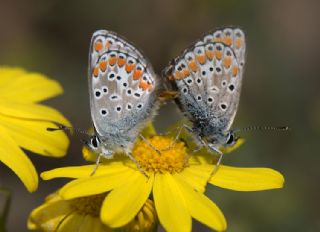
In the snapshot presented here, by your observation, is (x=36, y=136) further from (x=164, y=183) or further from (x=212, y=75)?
(x=212, y=75)

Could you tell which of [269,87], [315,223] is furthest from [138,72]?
[269,87]

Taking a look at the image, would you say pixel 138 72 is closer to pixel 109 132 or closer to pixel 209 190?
pixel 109 132

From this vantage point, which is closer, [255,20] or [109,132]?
[109,132]

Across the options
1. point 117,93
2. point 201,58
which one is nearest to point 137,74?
point 117,93

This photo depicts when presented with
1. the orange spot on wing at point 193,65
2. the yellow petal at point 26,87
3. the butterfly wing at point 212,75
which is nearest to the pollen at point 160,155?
the butterfly wing at point 212,75

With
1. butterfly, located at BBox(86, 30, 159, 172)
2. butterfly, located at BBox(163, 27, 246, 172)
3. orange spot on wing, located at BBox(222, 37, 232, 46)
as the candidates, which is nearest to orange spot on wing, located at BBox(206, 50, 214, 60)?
butterfly, located at BBox(163, 27, 246, 172)

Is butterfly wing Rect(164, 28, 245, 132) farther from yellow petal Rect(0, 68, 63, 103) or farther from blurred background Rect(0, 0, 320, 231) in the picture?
blurred background Rect(0, 0, 320, 231)
